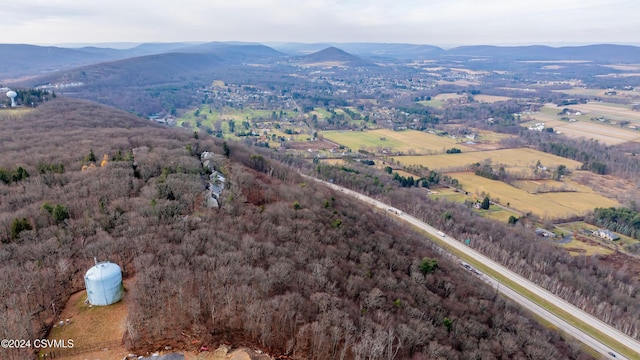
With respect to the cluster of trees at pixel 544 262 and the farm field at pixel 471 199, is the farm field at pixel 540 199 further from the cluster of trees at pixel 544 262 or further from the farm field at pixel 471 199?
the cluster of trees at pixel 544 262

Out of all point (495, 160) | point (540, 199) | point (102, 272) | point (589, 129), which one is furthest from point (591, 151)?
point (102, 272)

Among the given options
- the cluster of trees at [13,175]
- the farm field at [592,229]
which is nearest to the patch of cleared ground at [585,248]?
the farm field at [592,229]

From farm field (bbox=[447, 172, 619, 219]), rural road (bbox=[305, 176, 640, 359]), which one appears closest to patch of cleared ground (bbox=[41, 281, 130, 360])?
rural road (bbox=[305, 176, 640, 359])

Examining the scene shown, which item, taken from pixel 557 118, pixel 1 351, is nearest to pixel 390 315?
pixel 1 351

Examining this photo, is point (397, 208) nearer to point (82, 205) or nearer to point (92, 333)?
point (82, 205)

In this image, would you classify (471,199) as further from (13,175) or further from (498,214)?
(13,175)
